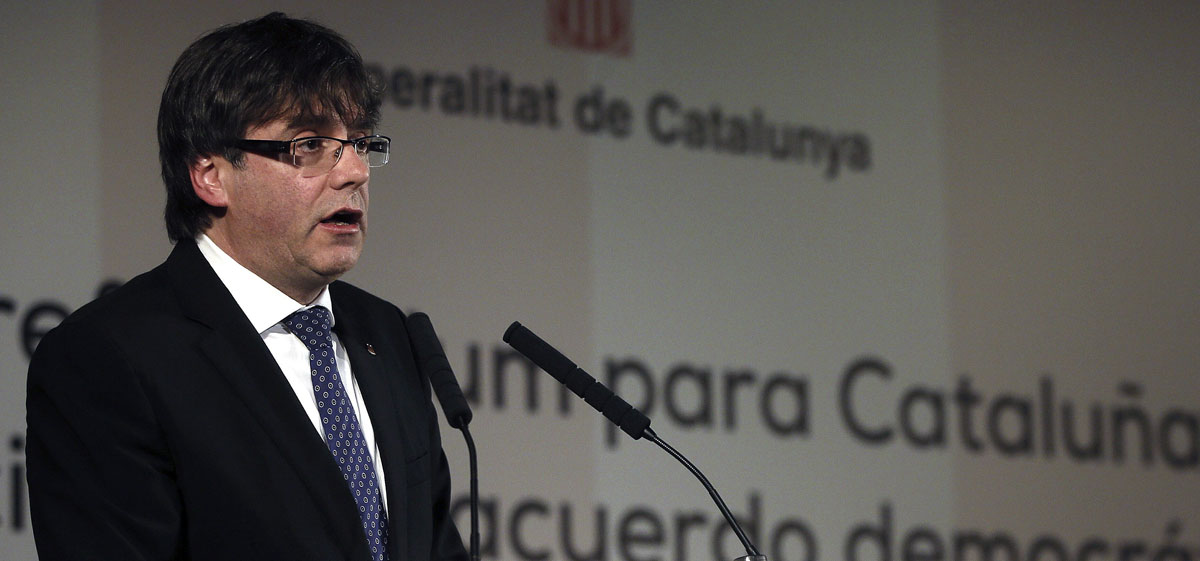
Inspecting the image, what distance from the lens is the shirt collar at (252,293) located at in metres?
1.95

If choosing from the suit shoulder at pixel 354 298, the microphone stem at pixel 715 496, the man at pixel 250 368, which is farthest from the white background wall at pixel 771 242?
the microphone stem at pixel 715 496

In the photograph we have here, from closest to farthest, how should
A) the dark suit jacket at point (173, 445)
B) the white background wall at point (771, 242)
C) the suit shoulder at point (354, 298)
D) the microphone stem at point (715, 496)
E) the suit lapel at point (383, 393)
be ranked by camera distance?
the dark suit jacket at point (173, 445) < the microphone stem at point (715, 496) < the suit lapel at point (383, 393) < the suit shoulder at point (354, 298) < the white background wall at point (771, 242)

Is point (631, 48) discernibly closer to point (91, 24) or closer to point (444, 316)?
point (444, 316)

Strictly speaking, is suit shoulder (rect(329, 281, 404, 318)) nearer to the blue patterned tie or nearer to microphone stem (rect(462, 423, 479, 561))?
the blue patterned tie

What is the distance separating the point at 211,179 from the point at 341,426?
366 millimetres

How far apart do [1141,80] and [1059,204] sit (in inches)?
22.4

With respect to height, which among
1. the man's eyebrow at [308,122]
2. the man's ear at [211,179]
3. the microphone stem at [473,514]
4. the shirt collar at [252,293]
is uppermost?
the man's eyebrow at [308,122]

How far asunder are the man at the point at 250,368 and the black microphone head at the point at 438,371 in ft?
0.27

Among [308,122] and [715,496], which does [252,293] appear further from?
[715,496]

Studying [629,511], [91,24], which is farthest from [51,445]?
[629,511]

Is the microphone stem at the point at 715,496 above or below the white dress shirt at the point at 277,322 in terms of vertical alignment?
below

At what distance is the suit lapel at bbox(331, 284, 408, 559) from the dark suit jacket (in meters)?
0.06

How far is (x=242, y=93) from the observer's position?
195 cm

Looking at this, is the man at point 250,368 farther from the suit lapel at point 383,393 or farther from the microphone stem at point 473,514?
the microphone stem at point 473,514
